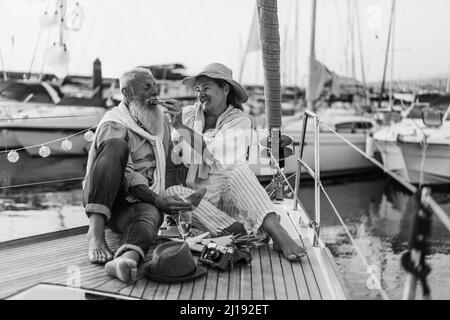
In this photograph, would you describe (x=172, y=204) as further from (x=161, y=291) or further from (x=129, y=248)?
(x=161, y=291)

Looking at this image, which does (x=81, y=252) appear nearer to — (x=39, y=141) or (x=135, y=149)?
(x=135, y=149)

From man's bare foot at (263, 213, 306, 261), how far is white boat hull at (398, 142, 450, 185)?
10323mm

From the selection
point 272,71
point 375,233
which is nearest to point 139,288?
point 272,71

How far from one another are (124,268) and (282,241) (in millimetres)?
1074

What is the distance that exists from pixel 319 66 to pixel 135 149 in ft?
45.9

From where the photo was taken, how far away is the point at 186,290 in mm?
2508

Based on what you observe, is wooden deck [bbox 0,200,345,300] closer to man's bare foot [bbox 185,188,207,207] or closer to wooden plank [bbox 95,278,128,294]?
wooden plank [bbox 95,278,128,294]

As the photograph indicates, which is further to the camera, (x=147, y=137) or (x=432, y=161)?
(x=432, y=161)

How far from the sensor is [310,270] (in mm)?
2863

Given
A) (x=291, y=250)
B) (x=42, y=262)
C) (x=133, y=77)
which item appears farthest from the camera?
(x=133, y=77)

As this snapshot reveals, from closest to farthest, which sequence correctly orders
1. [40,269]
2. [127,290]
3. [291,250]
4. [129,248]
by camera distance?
1. [127,290]
2. [129,248]
3. [40,269]
4. [291,250]

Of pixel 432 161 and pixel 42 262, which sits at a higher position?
pixel 42 262

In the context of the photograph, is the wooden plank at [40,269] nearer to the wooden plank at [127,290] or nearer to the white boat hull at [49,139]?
the wooden plank at [127,290]

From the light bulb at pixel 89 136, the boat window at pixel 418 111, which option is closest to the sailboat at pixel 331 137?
the boat window at pixel 418 111
